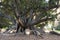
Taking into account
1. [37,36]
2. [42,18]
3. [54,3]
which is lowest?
[37,36]

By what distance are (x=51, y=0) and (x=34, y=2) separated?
127 cm

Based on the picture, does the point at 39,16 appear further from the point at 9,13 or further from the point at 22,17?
the point at 9,13

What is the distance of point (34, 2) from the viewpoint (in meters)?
9.62

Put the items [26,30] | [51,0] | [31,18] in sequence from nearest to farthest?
[51,0], [26,30], [31,18]

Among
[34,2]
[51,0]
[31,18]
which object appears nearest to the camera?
[34,2]

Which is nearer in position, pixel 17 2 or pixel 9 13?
pixel 17 2

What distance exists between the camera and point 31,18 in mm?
11844

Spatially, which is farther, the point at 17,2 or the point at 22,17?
the point at 22,17

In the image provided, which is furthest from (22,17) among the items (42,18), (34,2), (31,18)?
(34,2)

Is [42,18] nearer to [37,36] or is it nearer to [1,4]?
[37,36]

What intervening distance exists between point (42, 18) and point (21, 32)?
5.90 ft

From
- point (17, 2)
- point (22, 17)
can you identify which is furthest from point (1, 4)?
A: point (22, 17)

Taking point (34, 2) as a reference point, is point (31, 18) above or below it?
below

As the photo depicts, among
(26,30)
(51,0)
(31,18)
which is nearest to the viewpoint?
(51,0)
